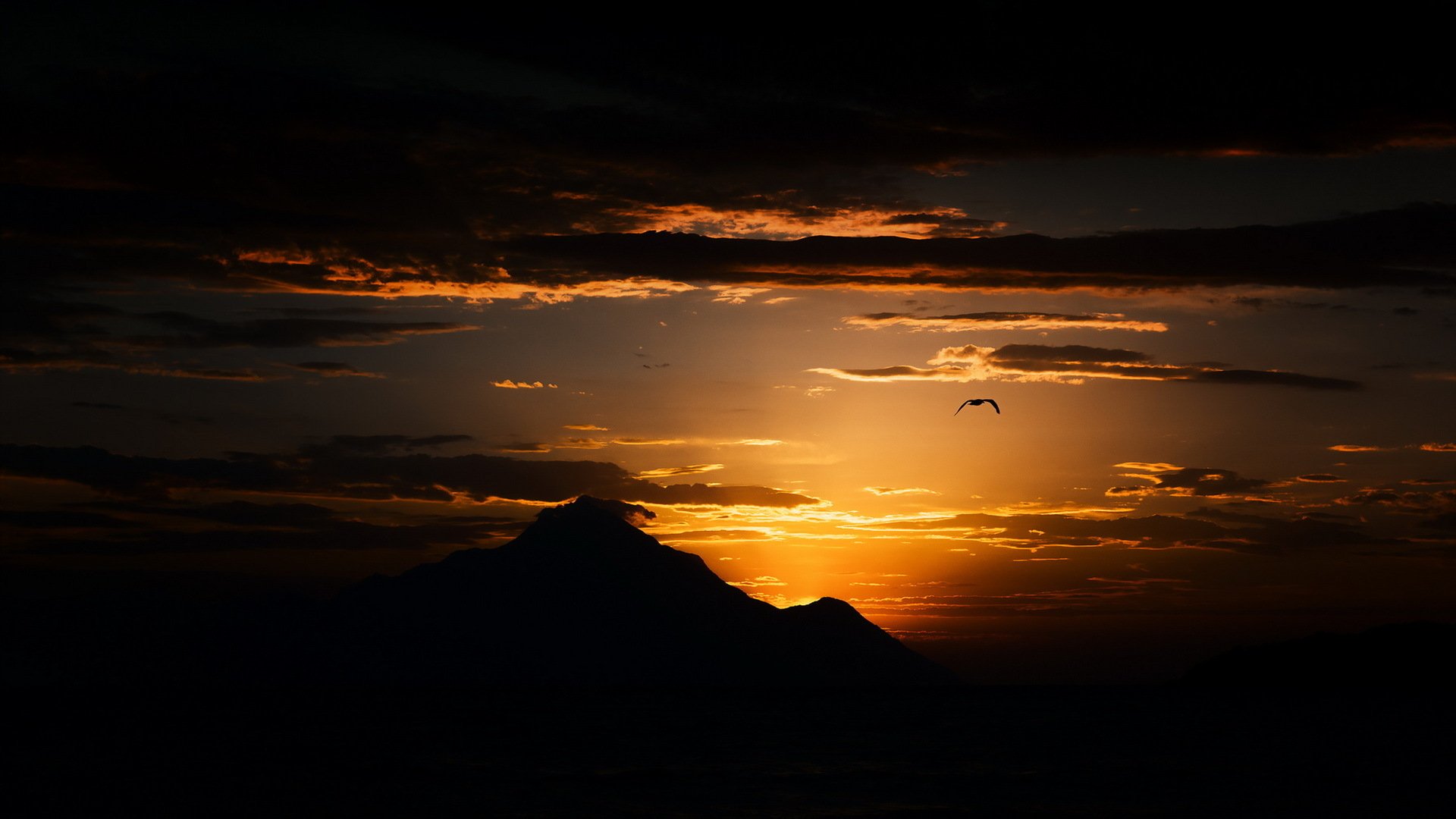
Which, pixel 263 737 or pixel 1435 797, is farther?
pixel 263 737

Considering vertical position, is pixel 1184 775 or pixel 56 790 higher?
pixel 1184 775

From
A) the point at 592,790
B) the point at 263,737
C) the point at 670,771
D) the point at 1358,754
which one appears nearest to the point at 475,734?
the point at 263,737

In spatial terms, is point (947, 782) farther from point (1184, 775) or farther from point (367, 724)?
point (367, 724)

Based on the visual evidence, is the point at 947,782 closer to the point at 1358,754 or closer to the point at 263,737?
the point at 1358,754

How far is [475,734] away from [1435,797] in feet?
395

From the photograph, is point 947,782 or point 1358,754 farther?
point 1358,754

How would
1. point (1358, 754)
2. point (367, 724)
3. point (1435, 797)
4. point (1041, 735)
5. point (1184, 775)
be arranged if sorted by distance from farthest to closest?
point (367, 724) < point (1041, 735) < point (1358, 754) < point (1184, 775) < point (1435, 797)

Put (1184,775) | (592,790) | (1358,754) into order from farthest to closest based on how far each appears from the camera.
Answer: (1358,754)
(1184,775)
(592,790)

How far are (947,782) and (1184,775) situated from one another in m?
23.9

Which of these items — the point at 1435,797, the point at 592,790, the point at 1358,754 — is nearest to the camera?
the point at 1435,797

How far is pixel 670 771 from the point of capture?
107750 millimetres

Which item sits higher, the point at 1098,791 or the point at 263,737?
the point at 1098,791

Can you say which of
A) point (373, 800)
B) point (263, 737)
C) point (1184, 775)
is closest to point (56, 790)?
point (373, 800)

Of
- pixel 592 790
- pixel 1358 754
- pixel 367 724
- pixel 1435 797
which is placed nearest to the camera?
pixel 1435 797
